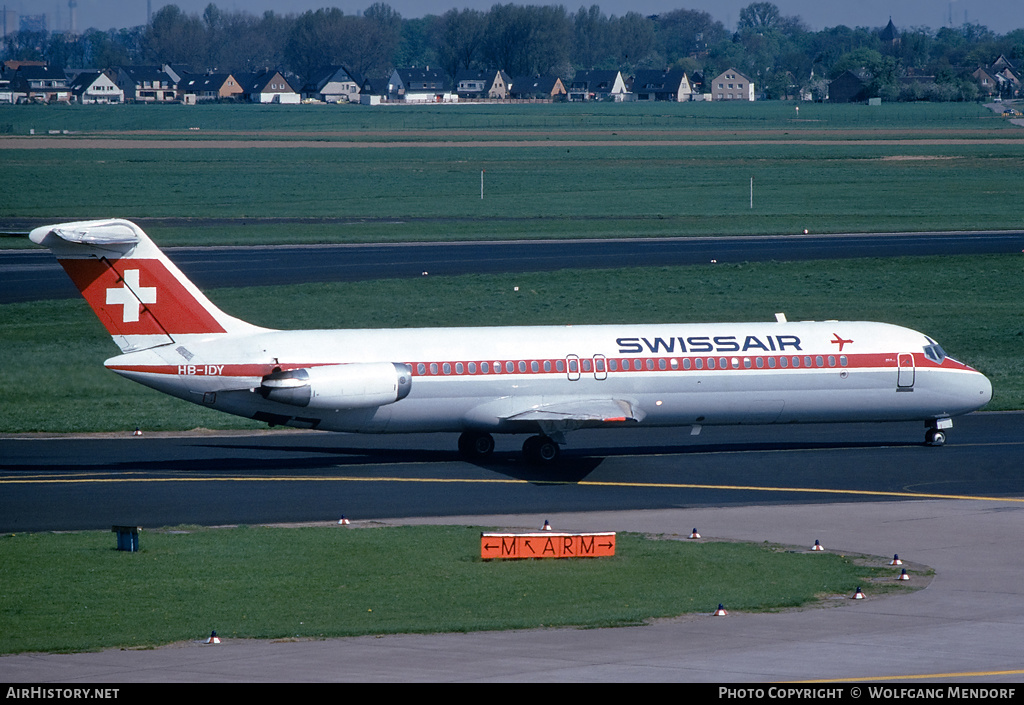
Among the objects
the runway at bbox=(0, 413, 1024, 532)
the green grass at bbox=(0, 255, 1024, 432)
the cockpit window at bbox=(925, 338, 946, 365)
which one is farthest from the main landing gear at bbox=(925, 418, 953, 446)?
the green grass at bbox=(0, 255, 1024, 432)

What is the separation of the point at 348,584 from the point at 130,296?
12705 mm

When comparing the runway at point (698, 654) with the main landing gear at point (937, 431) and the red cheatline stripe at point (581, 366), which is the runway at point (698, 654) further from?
the main landing gear at point (937, 431)

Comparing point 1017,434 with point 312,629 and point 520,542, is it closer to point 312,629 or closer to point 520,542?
point 520,542

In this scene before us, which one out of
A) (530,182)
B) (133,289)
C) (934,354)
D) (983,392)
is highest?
(133,289)

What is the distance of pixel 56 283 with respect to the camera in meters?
63.8

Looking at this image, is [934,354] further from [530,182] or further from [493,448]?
[530,182]

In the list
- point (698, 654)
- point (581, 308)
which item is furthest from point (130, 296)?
point (581, 308)

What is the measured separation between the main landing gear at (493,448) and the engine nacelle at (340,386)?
291cm

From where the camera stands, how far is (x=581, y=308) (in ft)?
196

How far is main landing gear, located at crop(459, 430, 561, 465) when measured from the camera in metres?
36.3

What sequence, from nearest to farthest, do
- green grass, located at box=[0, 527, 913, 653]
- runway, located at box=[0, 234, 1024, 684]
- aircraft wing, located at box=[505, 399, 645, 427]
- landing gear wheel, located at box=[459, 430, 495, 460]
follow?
runway, located at box=[0, 234, 1024, 684] < green grass, located at box=[0, 527, 913, 653] < aircraft wing, located at box=[505, 399, 645, 427] < landing gear wheel, located at box=[459, 430, 495, 460]

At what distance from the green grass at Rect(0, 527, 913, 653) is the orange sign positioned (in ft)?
0.70

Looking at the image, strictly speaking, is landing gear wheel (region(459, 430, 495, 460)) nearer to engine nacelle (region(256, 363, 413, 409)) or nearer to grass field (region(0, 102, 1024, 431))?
engine nacelle (region(256, 363, 413, 409))

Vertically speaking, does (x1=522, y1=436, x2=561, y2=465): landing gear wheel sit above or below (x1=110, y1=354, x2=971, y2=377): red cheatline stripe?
below
